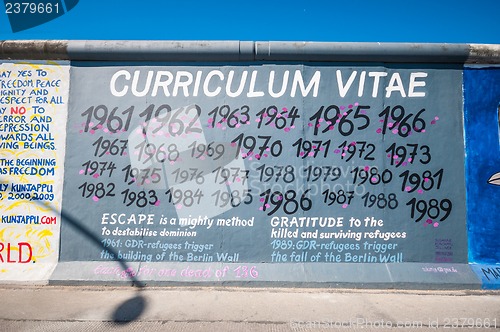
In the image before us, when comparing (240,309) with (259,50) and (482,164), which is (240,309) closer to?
(259,50)

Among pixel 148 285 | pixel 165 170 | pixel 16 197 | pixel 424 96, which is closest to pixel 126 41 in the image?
pixel 165 170

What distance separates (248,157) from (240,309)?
89.9 inches

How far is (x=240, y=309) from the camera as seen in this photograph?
12.2 ft

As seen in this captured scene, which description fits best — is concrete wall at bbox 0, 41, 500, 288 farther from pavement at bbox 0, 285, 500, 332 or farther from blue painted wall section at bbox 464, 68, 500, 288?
pavement at bbox 0, 285, 500, 332

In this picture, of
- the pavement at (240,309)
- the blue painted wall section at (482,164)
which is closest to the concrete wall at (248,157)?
the blue painted wall section at (482,164)

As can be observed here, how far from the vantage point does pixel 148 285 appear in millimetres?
4391

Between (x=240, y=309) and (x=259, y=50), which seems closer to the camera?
(x=240, y=309)

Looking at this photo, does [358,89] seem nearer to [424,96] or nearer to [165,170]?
[424,96]

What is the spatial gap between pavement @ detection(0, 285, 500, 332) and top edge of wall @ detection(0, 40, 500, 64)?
12.3ft

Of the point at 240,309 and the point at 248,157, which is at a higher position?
the point at 248,157

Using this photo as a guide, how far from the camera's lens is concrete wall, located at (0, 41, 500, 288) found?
4.68 metres

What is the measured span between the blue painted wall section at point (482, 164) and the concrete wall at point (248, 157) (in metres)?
0.02

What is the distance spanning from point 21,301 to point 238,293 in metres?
2.97

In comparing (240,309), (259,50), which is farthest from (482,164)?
(240,309)
